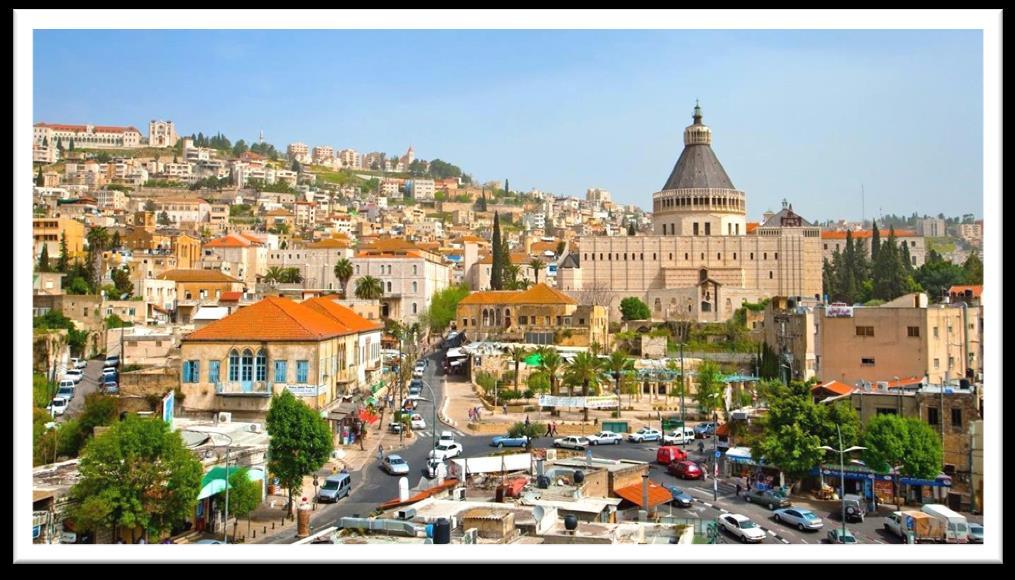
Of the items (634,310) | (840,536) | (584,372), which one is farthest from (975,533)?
(634,310)

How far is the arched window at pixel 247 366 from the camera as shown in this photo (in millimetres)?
A: 29688

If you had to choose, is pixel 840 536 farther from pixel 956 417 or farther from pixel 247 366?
pixel 247 366

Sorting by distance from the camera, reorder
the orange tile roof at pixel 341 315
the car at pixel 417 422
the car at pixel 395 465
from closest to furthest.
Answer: the car at pixel 395 465
the car at pixel 417 422
the orange tile roof at pixel 341 315

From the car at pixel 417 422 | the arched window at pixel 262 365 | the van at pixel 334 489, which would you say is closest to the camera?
the van at pixel 334 489

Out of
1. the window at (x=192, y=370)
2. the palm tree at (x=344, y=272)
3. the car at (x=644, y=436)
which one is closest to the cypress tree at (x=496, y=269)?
the palm tree at (x=344, y=272)

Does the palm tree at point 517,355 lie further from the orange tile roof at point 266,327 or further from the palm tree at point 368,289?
the palm tree at point 368,289

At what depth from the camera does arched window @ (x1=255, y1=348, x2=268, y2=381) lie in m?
29.6

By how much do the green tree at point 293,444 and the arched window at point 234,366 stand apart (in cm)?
720

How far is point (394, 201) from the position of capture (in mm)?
171500

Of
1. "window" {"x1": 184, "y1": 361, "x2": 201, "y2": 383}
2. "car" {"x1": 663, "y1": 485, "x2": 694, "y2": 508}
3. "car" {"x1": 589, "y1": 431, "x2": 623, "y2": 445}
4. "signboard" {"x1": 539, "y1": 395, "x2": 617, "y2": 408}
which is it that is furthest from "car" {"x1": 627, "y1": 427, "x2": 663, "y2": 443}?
"window" {"x1": 184, "y1": 361, "x2": 201, "y2": 383}

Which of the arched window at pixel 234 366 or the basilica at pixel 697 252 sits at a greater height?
the basilica at pixel 697 252

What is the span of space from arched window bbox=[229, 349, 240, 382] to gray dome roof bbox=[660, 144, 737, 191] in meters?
49.6
